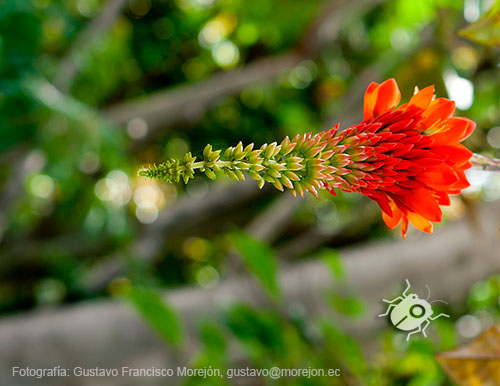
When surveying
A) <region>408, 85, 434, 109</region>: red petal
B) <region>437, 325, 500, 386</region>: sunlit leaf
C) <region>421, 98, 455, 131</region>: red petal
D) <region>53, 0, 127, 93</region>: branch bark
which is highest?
<region>53, 0, 127, 93</region>: branch bark

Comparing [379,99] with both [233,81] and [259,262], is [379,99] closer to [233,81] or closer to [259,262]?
[259,262]

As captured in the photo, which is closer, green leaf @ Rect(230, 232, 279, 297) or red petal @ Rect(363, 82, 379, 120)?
red petal @ Rect(363, 82, 379, 120)

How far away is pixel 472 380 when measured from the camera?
0.27 meters

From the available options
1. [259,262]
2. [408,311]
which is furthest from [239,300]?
[408,311]

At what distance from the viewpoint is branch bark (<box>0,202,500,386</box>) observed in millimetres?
680

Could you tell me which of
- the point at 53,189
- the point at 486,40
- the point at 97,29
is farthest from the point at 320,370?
the point at 53,189

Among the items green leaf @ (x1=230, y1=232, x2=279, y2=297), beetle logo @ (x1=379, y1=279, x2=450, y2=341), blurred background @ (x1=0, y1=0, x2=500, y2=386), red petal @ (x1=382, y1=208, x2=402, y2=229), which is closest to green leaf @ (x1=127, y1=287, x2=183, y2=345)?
blurred background @ (x1=0, y1=0, x2=500, y2=386)

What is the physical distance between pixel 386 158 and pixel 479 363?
177 millimetres

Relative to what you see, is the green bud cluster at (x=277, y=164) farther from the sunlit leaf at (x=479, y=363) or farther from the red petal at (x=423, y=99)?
the sunlit leaf at (x=479, y=363)

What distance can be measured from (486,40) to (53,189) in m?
1.46

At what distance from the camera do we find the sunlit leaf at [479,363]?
27 centimetres

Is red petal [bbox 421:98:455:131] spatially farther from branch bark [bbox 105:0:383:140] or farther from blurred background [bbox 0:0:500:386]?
branch bark [bbox 105:0:383:140]

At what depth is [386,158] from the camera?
16 centimetres

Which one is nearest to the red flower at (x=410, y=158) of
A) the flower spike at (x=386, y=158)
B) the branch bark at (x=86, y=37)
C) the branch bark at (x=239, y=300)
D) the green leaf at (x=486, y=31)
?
the flower spike at (x=386, y=158)
